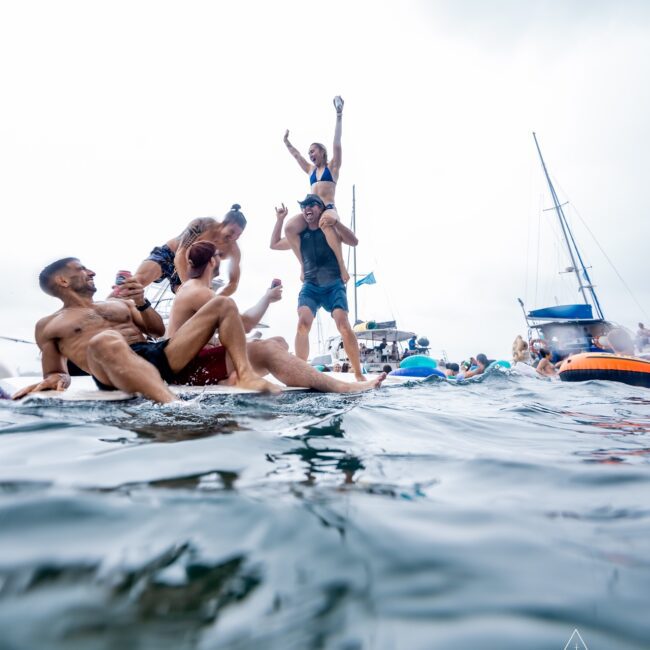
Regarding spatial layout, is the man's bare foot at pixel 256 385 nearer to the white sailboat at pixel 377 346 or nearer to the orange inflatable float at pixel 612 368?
the orange inflatable float at pixel 612 368

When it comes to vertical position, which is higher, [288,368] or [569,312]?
[569,312]

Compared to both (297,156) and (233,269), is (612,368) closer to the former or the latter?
(297,156)

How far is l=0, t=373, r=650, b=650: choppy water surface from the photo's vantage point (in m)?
0.54

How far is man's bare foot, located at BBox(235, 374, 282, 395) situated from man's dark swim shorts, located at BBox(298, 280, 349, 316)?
223cm

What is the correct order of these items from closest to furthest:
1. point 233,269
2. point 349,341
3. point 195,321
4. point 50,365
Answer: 1. point 195,321
2. point 50,365
3. point 233,269
4. point 349,341

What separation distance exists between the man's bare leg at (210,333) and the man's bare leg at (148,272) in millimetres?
1705

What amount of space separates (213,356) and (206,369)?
128 millimetres

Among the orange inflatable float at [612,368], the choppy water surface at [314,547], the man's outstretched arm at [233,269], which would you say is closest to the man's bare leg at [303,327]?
the man's outstretched arm at [233,269]

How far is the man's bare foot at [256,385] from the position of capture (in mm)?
3323

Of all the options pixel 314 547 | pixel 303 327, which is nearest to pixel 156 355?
pixel 303 327

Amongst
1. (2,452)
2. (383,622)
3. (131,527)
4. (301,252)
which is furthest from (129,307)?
(383,622)

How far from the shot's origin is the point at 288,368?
395 cm

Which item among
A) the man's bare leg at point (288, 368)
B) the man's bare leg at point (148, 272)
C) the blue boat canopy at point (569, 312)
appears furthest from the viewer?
the blue boat canopy at point (569, 312)

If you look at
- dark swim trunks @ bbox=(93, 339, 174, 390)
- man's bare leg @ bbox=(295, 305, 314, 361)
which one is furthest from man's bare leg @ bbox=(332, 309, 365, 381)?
dark swim trunks @ bbox=(93, 339, 174, 390)
